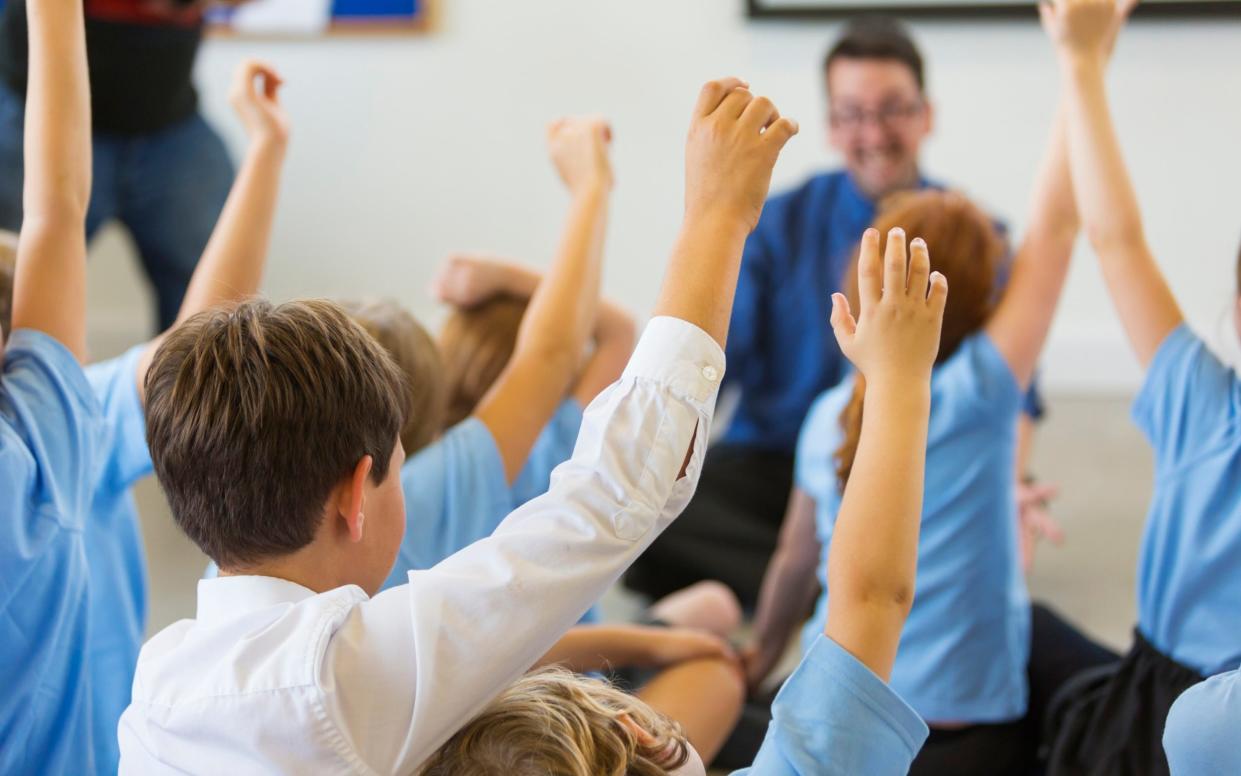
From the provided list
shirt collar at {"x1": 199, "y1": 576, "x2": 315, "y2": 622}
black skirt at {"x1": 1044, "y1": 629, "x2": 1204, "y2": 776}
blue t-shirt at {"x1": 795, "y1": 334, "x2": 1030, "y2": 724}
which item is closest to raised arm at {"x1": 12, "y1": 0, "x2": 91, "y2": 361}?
shirt collar at {"x1": 199, "y1": 576, "x2": 315, "y2": 622}

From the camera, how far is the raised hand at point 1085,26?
4.18 ft

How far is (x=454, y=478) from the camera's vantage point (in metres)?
1.21

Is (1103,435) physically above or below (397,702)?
below

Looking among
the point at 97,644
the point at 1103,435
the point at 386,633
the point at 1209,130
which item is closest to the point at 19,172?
the point at 97,644

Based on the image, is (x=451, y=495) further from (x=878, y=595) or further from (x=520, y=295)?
(x=878, y=595)

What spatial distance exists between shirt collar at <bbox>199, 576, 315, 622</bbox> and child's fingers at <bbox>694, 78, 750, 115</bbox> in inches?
→ 15.3

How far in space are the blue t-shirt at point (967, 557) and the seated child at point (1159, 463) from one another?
14 cm

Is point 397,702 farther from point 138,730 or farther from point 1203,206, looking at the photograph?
point 1203,206

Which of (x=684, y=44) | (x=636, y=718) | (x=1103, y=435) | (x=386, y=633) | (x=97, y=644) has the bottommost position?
(x=1103, y=435)

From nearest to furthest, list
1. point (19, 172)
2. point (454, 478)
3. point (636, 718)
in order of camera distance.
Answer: point (636, 718)
point (454, 478)
point (19, 172)

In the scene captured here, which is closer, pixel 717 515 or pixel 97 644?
pixel 97 644

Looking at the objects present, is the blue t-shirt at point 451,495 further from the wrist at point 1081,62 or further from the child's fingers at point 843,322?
the wrist at point 1081,62

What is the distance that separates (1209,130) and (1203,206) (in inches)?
7.9

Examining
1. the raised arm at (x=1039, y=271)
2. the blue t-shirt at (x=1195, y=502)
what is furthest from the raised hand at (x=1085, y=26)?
the blue t-shirt at (x=1195, y=502)
